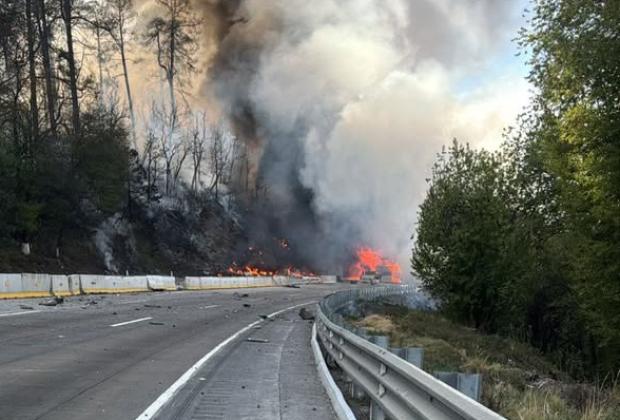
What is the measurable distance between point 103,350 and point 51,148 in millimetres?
31903

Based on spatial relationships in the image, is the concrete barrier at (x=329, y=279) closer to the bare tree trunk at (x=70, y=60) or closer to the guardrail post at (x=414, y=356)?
the bare tree trunk at (x=70, y=60)

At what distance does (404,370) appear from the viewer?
4.93 meters

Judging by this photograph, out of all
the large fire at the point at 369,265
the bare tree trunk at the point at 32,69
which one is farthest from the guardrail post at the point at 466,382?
the large fire at the point at 369,265

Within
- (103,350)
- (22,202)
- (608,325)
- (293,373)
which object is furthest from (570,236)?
(22,202)

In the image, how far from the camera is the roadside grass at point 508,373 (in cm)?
630

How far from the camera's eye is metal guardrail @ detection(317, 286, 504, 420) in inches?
139

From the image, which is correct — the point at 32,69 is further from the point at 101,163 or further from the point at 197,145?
the point at 197,145

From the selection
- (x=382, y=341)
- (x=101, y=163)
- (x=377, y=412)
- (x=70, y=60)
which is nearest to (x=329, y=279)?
(x=101, y=163)

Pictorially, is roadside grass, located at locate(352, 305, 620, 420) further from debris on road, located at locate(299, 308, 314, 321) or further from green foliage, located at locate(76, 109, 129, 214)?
green foliage, located at locate(76, 109, 129, 214)

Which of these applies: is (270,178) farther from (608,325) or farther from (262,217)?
(608,325)

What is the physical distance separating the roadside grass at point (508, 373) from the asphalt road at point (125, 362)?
2.42 metres

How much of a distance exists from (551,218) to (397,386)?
2673 cm

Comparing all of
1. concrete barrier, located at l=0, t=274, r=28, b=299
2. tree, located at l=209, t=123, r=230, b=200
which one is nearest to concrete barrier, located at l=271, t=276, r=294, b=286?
tree, located at l=209, t=123, r=230, b=200

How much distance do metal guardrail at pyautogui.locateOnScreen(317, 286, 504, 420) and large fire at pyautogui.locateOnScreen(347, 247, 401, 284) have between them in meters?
68.6
